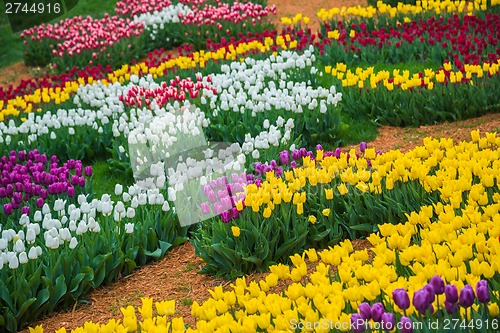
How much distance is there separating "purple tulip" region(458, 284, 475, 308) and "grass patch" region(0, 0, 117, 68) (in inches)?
513

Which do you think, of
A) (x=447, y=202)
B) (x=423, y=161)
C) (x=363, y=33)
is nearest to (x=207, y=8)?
(x=363, y=33)

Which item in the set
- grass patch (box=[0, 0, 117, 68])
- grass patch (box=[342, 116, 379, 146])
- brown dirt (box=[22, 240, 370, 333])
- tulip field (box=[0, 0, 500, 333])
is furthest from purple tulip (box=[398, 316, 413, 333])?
grass patch (box=[0, 0, 117, 68])

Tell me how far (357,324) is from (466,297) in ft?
1.65

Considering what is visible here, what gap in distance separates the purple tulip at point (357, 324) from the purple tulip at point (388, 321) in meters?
0.10

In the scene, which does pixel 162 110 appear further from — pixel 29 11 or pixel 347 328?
pixel 29 11

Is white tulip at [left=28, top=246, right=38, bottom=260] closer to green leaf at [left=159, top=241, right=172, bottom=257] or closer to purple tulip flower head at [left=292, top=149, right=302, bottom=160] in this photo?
green leaf at [left=159, top=241, right=172, bottom=257]

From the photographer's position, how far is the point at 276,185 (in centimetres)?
576

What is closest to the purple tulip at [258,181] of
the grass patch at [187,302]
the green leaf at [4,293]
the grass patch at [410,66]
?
the grass patch at [187,302]

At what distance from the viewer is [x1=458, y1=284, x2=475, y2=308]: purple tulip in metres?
3.20

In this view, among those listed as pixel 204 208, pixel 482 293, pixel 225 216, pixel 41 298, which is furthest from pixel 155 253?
pixel 482 293

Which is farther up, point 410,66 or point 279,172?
point 279,172

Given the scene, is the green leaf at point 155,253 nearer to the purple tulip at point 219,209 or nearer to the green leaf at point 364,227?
the purple tulip at point 219,209

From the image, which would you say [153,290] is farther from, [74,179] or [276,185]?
[74,179]

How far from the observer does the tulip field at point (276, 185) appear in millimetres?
3896
